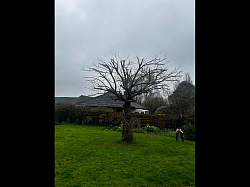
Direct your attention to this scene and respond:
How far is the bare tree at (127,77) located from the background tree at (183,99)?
664cm

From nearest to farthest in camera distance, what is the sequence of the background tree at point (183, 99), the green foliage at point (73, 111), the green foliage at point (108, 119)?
1. the background tree at point (183, 99)
2. the green foliage at point (108, 119)
3. the green foliage at point (73, 111)

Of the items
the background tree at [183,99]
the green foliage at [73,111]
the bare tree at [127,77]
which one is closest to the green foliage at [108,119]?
the green foliage at [73,111]

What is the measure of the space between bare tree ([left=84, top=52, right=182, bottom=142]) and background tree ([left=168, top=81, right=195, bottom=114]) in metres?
6.64

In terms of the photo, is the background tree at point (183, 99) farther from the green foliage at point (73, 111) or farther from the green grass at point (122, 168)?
the green grass at point (122, 168)

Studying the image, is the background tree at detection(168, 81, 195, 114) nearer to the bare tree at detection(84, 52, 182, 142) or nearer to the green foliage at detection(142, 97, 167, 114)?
the bare tree at detection(84, 52, 182, 142)

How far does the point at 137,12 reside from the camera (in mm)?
6867

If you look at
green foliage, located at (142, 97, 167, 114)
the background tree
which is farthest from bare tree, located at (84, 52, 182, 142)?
green foliage, located at (142, 97, 167, 114)

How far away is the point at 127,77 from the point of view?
7.55 meters

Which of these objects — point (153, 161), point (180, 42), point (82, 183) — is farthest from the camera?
point (180, 42)

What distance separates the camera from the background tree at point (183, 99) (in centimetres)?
1316

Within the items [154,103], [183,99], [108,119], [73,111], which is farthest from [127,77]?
[154,103]
